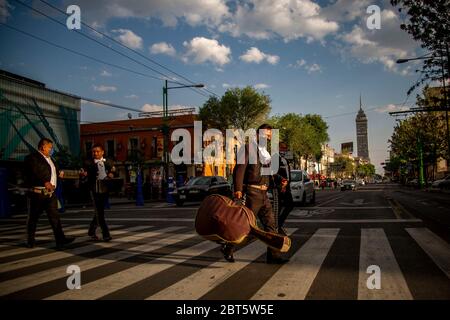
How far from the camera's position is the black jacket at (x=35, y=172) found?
6100 mm

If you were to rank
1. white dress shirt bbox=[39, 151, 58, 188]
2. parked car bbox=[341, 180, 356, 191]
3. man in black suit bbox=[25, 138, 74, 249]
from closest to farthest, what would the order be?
man in black suit bbox=[25, 138, 74, 249]
white dress shirt bbox=[39, 151, 58, 188]
parked car bbox=[341, 180, 356, 191]

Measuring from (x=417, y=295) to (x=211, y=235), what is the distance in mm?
2215

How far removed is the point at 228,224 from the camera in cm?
421

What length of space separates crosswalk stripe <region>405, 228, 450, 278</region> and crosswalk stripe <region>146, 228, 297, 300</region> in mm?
2377

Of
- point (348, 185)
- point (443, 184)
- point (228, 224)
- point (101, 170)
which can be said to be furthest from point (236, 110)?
point (228, 224)

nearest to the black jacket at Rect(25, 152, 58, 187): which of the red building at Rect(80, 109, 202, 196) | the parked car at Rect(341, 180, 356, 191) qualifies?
the red building at Rect(80, 109, 202, 196)

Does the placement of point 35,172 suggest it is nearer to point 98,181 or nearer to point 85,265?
point 98,181

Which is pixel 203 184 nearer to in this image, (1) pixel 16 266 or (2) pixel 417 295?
(1) pixel 16 266

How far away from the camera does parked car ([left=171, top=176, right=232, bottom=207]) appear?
1784cm

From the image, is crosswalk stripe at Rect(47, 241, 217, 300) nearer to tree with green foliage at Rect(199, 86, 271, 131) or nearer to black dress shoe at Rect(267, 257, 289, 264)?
black dress shoe at Rect(267, 257, 289, 264)

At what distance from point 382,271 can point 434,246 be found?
2.12 m

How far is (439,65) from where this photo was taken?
56.6 feet

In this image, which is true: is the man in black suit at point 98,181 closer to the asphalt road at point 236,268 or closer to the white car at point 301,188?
the asphalt road at point 236,268
